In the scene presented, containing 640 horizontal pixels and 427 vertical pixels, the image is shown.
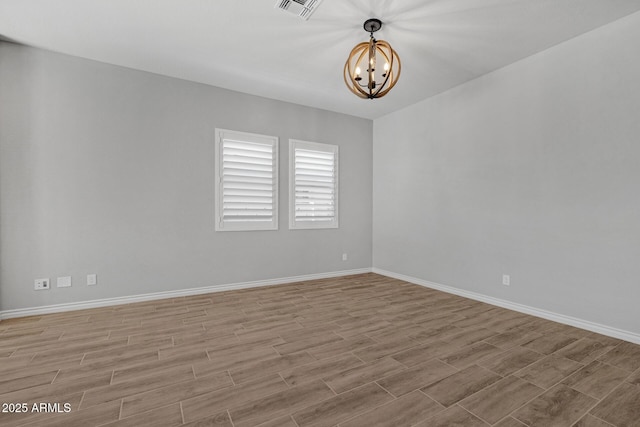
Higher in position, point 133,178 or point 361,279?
point 133,178

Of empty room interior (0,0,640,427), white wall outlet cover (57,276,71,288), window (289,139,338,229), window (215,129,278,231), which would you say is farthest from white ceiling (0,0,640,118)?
white wall outlet cover (57,276,71,288)

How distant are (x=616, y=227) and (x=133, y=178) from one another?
5.41m

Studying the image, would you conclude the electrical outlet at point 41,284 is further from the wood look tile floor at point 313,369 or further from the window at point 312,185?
the window at point 312,185

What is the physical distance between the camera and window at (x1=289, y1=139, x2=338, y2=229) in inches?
191

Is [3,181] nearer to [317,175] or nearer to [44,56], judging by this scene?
[44,56]

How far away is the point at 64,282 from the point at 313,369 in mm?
3214

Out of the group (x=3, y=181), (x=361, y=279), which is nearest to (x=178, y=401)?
(x=3, y=181)

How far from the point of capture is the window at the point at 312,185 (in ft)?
15.9

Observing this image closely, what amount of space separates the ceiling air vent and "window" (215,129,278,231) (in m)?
2.10

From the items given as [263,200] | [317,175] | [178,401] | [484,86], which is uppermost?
[484,86]

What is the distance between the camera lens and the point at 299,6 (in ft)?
8.41

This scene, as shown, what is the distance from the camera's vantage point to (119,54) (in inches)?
133

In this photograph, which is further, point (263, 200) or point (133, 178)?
point (263, 200)

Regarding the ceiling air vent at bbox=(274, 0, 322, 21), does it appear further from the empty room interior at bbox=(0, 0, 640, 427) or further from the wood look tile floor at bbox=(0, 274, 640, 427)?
the wood look tile floor at bbox=(0, 274, 640, 427)
